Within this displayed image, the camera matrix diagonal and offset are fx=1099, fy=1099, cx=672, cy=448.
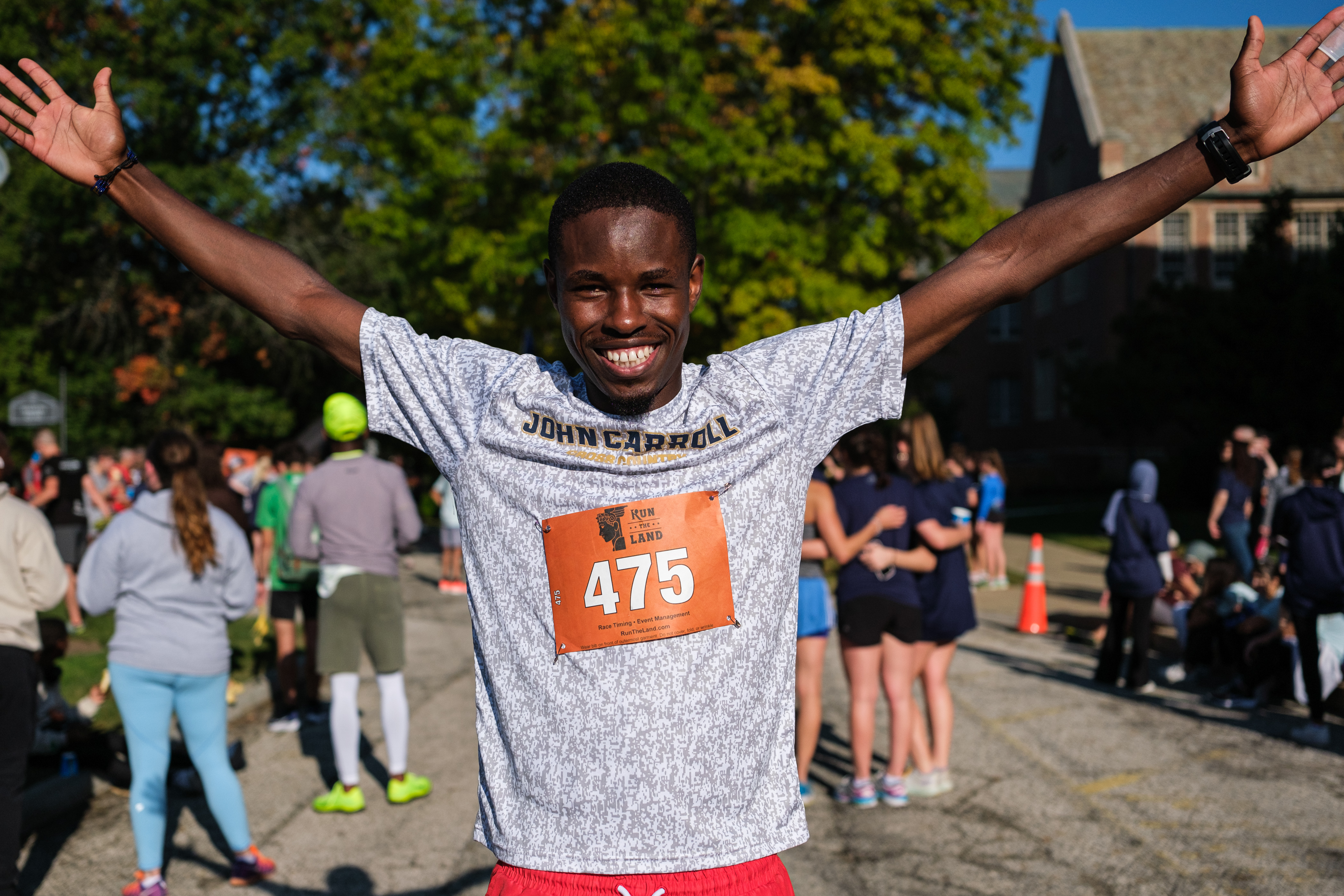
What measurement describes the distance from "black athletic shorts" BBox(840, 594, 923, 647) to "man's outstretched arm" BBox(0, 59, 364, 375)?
4508 millimetres

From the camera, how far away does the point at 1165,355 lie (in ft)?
82.2

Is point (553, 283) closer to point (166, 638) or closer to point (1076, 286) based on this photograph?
point (166, 638)

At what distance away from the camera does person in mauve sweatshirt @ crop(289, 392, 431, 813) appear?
6.20 metres

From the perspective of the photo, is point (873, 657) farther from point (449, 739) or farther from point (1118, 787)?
point (449, 739)

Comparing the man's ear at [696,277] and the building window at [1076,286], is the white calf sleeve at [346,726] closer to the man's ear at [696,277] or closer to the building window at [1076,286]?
the man's ear at [696,277]

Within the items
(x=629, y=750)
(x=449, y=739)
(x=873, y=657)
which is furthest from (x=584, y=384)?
(x=449, y=739)

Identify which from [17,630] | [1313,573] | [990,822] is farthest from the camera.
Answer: [1313,573]

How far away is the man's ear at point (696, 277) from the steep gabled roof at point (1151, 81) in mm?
35742

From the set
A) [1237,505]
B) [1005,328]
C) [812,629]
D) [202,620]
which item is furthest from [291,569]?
[1005,328]

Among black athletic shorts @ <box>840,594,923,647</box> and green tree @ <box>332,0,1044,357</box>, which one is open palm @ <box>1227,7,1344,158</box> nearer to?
black athletic shorts @ <box>840,594,923,647</box>

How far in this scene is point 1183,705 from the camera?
8.80 meters

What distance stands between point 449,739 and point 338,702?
66.6 inches

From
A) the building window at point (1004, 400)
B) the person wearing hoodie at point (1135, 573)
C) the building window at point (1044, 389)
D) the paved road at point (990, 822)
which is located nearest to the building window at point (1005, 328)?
the building window at point (1004, 400)

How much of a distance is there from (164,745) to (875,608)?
3.68 m
